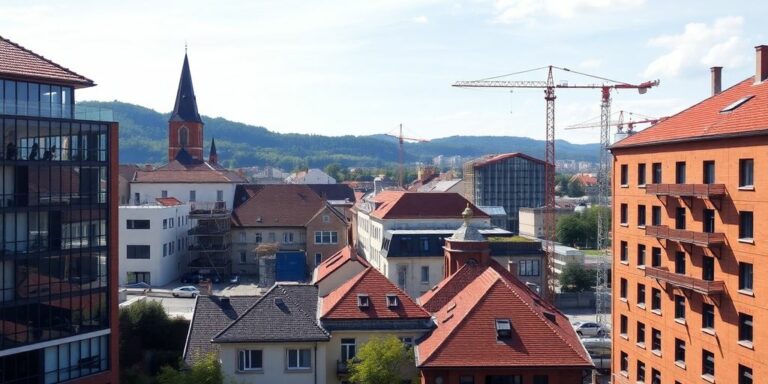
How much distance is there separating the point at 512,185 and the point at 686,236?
3773 inches

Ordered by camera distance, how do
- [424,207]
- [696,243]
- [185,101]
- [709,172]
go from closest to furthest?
1. [696,243]
2. [709,172]
3. [424,207]
4. [185,101]

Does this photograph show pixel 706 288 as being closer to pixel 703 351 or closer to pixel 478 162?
pixel 703 351

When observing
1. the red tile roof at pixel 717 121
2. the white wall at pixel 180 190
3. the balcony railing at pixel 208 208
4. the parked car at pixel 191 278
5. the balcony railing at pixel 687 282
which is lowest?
the parked car at pixel 191 278

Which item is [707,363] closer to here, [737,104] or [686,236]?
[686,236]

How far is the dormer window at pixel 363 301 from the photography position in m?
38.8

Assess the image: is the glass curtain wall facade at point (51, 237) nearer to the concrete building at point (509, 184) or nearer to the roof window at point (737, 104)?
the roof window at point (737, 104)

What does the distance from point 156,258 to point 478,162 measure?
6630 cm

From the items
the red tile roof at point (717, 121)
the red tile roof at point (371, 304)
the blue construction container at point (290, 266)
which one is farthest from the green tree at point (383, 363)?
the blue construction container at point (290, 266)

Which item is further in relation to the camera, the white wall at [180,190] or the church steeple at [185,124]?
the church steeple at [185,124]

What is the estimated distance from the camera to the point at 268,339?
36688 millimetres

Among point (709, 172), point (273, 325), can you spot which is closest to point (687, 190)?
point (709, 172)

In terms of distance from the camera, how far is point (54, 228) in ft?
119

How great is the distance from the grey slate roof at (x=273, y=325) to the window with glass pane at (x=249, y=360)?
0.64m

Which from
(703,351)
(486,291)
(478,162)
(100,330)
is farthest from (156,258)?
(478,162)
